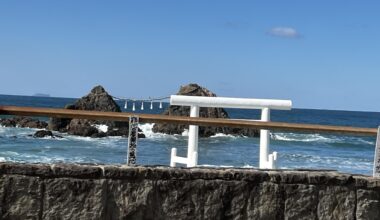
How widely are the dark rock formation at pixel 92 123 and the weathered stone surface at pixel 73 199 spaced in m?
22.6

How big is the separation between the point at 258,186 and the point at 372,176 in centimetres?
96

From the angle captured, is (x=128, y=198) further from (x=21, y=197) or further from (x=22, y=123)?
(x=22, y=123)

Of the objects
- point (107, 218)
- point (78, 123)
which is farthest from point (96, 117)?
point (78, 123)

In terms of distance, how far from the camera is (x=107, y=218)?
4.57 metres

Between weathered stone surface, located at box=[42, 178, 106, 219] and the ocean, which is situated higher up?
weathered stone surface, located at box=[42, 178, 106, 219]

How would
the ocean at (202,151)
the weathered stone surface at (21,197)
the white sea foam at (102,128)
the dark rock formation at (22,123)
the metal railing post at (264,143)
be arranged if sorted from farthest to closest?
the dark rock formation at (22,123) < the white sea foam at (102,128) < the ocean at (202,151) < the metal railing post at (264,143) < the weathered stone surface at (21,197)

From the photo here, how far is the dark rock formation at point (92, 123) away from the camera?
3312 cm

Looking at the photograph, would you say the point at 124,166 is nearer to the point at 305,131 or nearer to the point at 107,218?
the point at 107,218

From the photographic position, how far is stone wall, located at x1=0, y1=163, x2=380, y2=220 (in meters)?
4.44

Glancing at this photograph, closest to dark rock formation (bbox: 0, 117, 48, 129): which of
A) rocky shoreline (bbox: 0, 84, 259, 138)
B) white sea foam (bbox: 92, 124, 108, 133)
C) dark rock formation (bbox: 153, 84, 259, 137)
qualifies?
rocky shoreline (bbox: 0, 84, 259, 138)

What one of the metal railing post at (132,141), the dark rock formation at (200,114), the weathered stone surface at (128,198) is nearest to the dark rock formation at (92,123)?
the dark rock formation at (200,114)

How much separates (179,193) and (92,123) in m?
33.1

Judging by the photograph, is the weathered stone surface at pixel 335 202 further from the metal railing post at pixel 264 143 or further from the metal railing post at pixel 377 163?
the metal railing post at pixel 264 143

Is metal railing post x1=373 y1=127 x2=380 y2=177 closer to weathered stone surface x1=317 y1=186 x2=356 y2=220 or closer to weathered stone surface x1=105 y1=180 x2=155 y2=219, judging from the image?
weathered stone surface x1=317 y1=186 x2=356 y2=220
